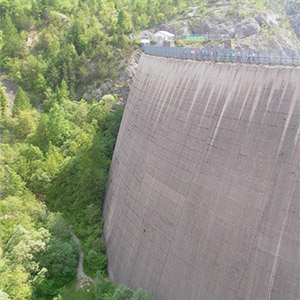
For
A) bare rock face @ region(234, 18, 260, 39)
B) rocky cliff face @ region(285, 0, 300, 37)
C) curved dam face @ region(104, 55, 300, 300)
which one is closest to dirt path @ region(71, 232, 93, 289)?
curved dam face @ region(104, 55, 300, 300)

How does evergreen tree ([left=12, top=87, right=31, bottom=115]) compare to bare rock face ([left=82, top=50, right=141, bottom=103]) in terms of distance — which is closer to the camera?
evergreen tree ([left=12, top=87, right=31, bottom=115])

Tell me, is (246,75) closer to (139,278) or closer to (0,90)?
(139,278)

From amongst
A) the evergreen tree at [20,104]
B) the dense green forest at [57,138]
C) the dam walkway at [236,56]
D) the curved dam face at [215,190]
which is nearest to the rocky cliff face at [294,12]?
the dense green forest at [57,138]

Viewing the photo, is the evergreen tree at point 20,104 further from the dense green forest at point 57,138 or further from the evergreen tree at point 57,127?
the evergreen tree at point 57,127

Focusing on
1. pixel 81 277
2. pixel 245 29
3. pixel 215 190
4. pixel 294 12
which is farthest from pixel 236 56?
pixel 294 12

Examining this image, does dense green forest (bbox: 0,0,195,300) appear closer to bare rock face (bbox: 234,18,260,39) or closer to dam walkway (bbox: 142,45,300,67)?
dam walkway (bbox: 142,45,300,67)

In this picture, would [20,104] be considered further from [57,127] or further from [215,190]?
[215,190]
